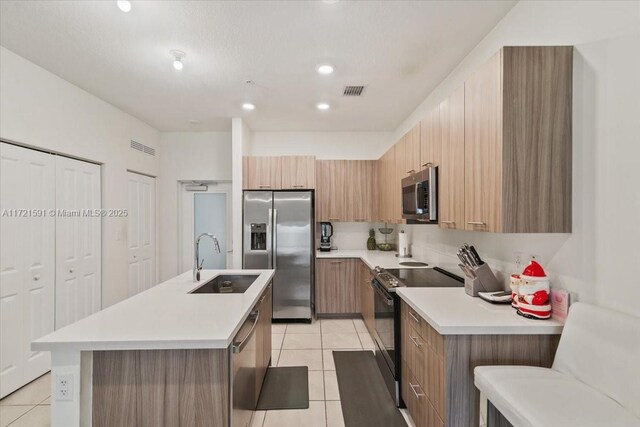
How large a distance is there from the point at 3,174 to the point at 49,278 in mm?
1037

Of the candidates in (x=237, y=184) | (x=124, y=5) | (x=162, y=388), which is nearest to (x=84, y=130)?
(x=237, y=184)

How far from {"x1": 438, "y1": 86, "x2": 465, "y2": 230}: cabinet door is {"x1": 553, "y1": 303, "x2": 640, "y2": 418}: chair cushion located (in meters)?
0.84

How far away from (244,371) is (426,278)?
170cm

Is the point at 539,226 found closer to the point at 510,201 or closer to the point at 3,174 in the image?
the point at 510,201

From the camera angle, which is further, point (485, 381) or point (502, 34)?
point (502, 34)

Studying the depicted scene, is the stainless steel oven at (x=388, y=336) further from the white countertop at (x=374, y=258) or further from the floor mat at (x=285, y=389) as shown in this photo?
the floor mat at (x=285, y=389)

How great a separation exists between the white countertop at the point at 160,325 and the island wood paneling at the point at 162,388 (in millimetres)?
85

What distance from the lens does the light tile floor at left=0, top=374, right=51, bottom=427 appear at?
2.23m

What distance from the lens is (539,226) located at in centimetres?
158

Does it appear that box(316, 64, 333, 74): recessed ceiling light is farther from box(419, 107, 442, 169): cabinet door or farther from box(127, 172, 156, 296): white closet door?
box(127, 172, 156, 296): white closet door

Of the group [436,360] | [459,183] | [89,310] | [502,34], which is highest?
[502,34]

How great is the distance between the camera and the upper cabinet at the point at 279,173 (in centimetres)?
438

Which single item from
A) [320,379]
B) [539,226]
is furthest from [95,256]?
[539,226]

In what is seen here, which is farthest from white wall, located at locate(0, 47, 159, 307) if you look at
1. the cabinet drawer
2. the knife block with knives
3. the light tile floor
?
the knife block with knives
